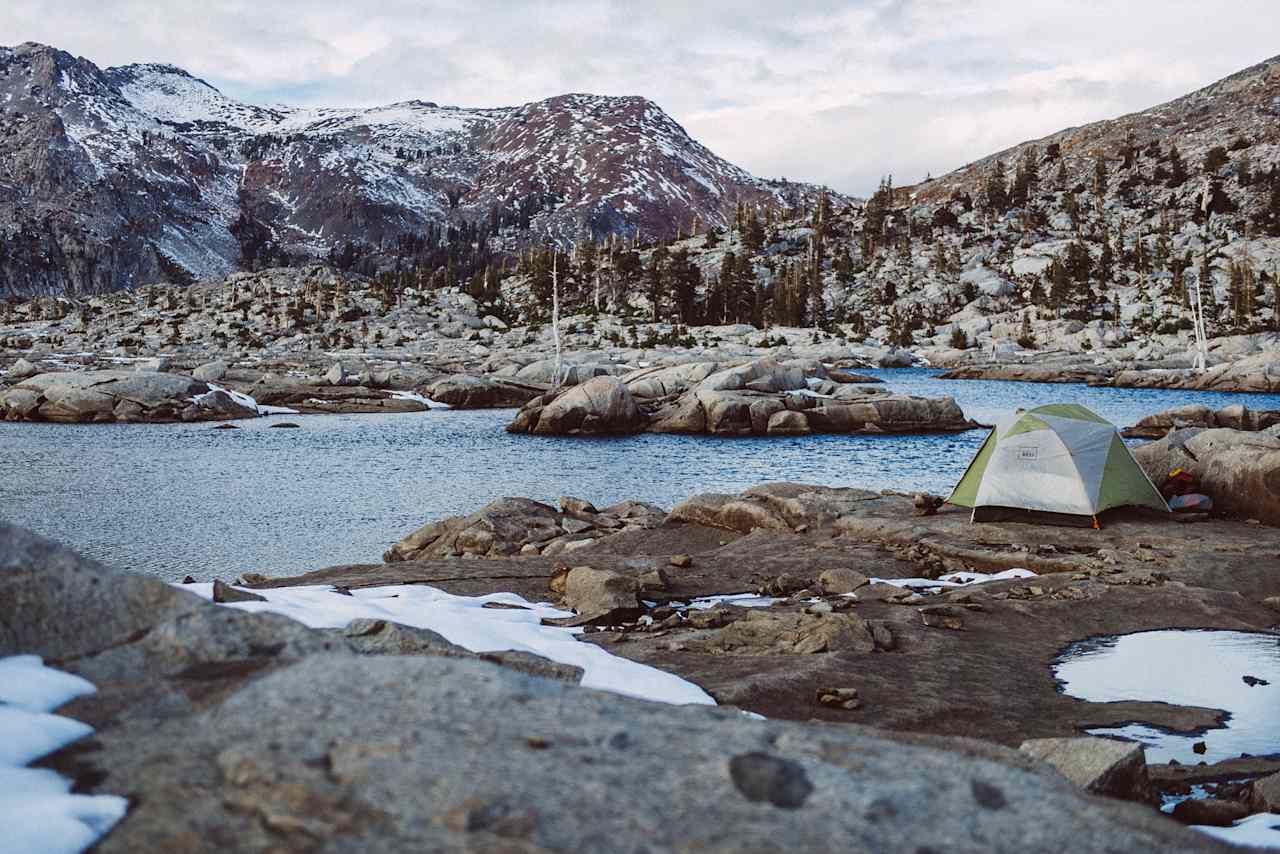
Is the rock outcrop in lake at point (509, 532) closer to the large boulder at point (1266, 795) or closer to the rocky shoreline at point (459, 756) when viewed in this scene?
the rocky shoreline at point (459, 756)

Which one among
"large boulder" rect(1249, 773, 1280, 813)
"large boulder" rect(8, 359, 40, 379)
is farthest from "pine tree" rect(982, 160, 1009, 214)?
"large boulder" rect(1249, 773, 1280, 813)

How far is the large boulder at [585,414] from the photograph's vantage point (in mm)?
47156

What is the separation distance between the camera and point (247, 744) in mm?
3283

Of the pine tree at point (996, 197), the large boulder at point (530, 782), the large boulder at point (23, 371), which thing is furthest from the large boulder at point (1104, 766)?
the pine tree at point (996, 197)

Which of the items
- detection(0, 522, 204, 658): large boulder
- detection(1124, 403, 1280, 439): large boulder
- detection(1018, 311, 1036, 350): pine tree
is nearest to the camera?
detection(0, 522, 204, 658): large boulder

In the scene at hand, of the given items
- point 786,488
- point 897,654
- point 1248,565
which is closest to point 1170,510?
point 1248,565

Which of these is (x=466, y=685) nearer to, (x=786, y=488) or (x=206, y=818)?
(x=206, y=818)

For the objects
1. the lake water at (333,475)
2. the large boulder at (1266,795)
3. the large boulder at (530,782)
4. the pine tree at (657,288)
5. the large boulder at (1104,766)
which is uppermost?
the pine tree at (657,288)

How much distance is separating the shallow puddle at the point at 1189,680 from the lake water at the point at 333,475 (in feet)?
48.0

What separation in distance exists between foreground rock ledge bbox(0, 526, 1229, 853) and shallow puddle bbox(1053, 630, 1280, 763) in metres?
4.87

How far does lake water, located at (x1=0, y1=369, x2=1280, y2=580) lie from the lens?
21.9 metres

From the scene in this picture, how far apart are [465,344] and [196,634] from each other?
99.3 m

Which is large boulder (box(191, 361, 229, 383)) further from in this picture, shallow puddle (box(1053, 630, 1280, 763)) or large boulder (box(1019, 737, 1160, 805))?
large boulder (box(1019, 737, 1160, 805))

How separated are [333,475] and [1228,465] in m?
26.8
